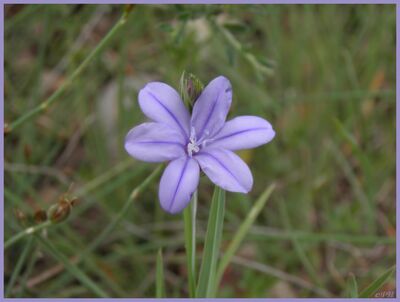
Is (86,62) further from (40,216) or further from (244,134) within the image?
(244,134)

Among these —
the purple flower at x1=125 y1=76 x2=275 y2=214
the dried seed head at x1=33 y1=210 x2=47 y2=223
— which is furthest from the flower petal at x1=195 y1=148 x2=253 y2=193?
the dried seed head at x1=33 y1=210 x2=47 y2=223

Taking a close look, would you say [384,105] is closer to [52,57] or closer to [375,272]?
[375,272]

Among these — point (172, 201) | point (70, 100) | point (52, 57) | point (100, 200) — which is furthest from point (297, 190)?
point (172, 201)

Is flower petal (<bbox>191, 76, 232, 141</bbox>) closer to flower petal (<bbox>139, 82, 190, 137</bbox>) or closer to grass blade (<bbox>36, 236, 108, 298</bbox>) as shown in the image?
flower petal (<bbox>139, 82, 190, 137</bbox>)

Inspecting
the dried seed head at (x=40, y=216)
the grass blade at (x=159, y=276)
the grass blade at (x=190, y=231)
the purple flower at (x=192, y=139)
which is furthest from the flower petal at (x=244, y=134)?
the dried seed head at (x=40, y=216)

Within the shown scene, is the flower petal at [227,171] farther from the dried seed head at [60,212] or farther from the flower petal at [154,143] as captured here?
the dried seed head at [60,212]

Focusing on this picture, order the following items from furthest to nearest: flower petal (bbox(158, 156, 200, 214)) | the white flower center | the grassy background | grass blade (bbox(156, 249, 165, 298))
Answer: the grassy background
grass blade (bbox(156, 249, 165, 298))
the white flower center
flower petal (bbox(158, 156, 200, 214))
